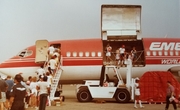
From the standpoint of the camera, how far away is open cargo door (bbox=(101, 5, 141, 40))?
1933cm

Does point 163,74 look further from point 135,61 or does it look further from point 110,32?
point 110,32

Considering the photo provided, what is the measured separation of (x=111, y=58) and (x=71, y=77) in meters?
3.21

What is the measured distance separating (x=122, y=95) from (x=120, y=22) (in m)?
5.25

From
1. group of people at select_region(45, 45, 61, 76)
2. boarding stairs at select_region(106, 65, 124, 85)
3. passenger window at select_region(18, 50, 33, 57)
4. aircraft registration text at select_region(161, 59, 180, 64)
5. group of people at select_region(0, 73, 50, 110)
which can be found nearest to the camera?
group of people at select_region(0, 73, 50, 110)

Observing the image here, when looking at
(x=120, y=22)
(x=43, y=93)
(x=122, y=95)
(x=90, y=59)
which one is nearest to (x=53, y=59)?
(x=90, y=59)

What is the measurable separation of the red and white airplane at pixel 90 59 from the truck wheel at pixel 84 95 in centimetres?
209

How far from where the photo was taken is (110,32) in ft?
67.6

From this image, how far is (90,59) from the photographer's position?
2009 centimetres

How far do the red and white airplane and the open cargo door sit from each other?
815mm

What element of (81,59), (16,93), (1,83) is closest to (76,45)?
(81,59)

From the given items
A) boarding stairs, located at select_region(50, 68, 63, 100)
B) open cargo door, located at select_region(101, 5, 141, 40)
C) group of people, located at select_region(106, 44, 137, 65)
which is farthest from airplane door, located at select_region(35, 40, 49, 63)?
group of people, located at select_region(106, 44, 137, 65)

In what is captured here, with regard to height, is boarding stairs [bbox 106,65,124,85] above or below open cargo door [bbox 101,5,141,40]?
below

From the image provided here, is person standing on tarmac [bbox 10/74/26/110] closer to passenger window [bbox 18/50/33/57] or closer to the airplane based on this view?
the airplane

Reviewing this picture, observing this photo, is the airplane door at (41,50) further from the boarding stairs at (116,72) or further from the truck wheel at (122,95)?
the truck wheel at (122,95)
